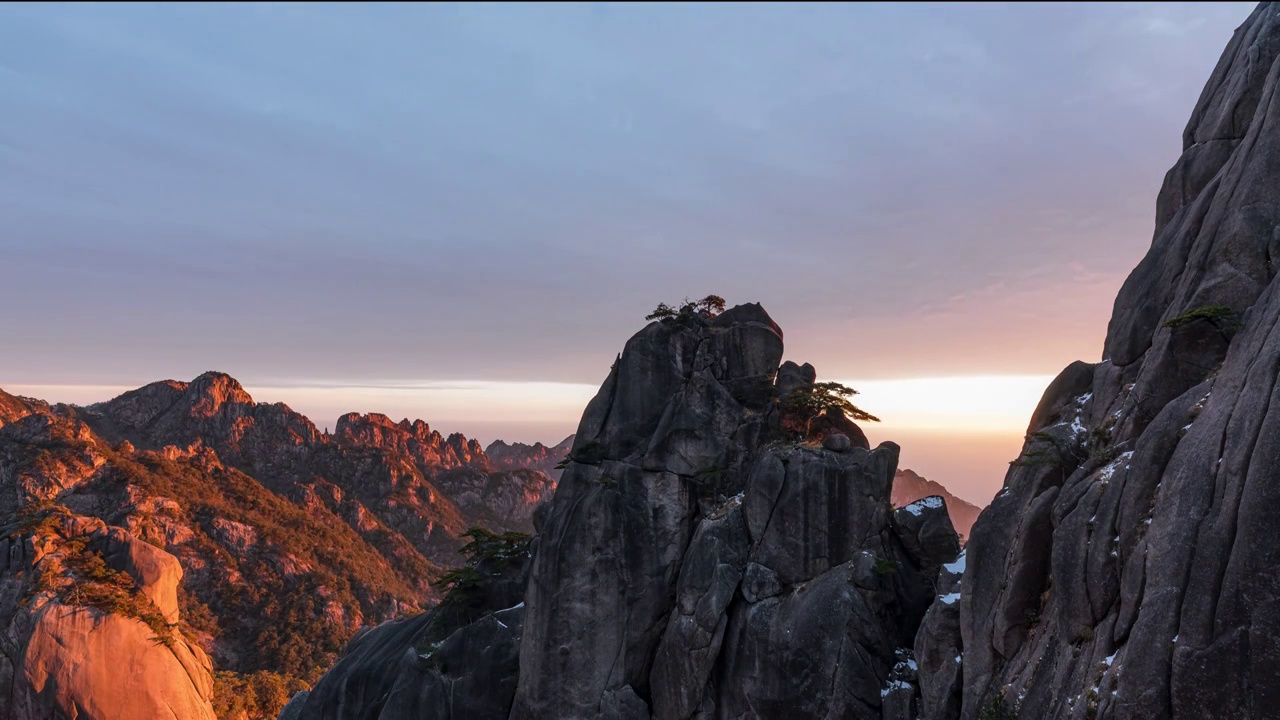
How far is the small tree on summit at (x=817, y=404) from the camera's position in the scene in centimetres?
3947

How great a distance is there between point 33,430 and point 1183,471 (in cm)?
14575

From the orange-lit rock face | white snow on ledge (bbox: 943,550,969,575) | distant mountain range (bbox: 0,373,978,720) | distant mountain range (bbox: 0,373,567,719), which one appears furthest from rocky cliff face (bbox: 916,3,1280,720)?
the orange-lit rock face

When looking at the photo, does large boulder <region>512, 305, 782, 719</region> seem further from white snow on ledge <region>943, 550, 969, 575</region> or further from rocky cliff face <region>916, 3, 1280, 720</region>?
rocky cliff face <region>916, 3, 1280, 720</region>

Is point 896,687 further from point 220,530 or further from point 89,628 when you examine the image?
point 220,530

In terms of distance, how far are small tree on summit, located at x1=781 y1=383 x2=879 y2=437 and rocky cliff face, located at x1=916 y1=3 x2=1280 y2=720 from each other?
12.9 m

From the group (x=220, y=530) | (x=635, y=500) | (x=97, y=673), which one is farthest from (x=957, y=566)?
(x=220, y=530)

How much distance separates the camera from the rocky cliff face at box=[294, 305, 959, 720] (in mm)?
31844

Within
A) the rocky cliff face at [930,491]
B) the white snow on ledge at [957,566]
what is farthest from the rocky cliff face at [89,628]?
the rocky cliff face at [930,491]

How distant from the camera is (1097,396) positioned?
24.3 m

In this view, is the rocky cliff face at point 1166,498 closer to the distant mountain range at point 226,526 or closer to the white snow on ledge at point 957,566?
the white snow on ledge at point 957,566

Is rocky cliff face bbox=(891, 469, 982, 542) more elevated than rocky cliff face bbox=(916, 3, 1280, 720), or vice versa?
rocky cliff face bbox=(916, 3, 1280, 720)

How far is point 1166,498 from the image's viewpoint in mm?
16906

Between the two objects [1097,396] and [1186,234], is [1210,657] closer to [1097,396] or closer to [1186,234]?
[1097,396]

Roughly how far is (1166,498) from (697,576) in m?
24.3
